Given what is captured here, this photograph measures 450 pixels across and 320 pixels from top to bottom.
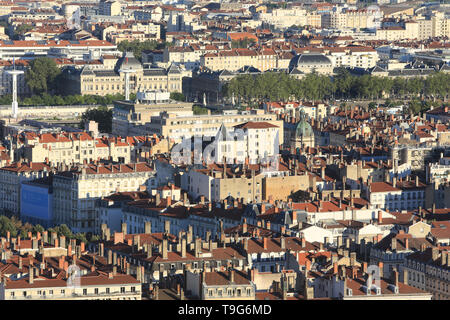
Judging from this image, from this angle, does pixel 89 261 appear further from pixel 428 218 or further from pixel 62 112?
pixel 62 112

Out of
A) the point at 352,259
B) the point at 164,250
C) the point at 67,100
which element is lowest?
the point at 67,100

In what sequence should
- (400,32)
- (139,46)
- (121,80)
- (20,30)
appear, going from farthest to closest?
(400,32)
(20,30)
(139,46)
(121,80)

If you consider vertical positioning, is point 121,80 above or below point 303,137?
above

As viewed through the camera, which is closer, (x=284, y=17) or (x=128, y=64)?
(x=128, y=64)

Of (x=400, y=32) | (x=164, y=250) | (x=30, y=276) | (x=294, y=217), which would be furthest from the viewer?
(x=400, y=32)

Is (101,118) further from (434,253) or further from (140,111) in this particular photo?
(434,253)

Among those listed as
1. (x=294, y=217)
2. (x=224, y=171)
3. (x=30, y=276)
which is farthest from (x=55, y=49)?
(x=30, y=276)

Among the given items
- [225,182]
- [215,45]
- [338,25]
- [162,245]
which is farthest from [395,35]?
[162,245]
